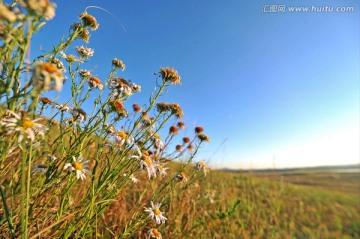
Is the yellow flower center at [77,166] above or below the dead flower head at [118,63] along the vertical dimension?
below

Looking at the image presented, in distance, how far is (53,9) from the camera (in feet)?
2.54

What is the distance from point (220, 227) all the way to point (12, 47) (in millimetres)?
2859

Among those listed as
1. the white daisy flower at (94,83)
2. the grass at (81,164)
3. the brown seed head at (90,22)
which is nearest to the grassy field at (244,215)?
the grass at (81,164)

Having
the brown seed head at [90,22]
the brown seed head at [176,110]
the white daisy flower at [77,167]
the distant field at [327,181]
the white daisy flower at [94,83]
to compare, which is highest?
the brown seed head at [90,22]

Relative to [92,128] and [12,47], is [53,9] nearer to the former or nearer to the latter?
[12,47]

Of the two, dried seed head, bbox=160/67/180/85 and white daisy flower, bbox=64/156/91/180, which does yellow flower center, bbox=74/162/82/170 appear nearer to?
white daisy flower, bbox=64/156/91/180

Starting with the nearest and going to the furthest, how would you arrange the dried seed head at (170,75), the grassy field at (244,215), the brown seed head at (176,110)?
1. the dried seed head at (170,75)
2. the brown seed head at (176,110)
3. the grassy field at (244,215)

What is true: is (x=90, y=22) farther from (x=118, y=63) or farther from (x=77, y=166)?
(x=77, y=166)

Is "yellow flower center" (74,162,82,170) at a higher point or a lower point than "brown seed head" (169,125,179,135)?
lower

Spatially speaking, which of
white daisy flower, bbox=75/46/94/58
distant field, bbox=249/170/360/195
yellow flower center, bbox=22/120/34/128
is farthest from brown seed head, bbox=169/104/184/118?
distant field, bbox=249/170/360/195

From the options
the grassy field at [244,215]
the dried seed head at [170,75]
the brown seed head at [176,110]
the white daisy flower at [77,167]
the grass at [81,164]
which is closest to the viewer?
the grass at [81,164]

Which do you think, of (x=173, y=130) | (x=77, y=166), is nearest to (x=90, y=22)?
(x=77, y=166)

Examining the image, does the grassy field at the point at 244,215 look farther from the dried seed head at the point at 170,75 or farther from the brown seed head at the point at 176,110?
the dried seed head at the point at 170,75

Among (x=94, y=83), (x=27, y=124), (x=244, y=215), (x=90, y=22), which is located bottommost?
(x=244, y=215)
